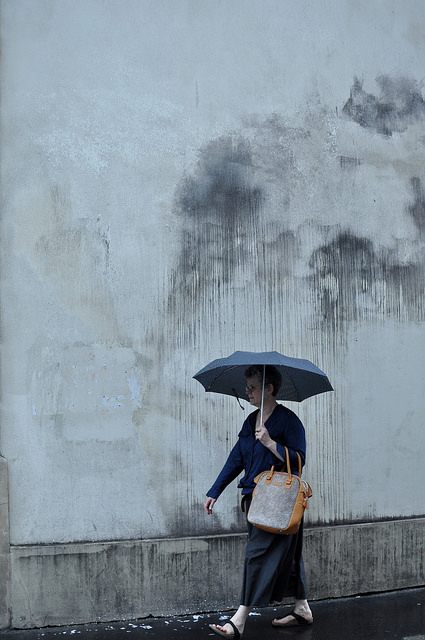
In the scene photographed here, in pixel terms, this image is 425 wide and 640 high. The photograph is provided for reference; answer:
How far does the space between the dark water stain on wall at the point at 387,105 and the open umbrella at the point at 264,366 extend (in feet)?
7.55

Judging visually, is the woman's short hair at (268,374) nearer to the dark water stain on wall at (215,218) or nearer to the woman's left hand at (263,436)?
the woman's left hand at (263,436)

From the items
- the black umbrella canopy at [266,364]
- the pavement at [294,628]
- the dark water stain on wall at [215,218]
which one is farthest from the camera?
the dark water stain on wall at [215,218]

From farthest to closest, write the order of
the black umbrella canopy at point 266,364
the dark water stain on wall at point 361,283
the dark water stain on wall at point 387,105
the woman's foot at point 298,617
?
the dark water stain on wall at point 387,105 → the dark water stain on wall at point 361,283 → the woman's foot at point 298,617 → the black umbrella canopy at point 266,364

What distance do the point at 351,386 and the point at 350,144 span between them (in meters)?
1.83

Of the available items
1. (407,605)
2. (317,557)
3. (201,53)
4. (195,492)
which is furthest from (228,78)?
(407,605)

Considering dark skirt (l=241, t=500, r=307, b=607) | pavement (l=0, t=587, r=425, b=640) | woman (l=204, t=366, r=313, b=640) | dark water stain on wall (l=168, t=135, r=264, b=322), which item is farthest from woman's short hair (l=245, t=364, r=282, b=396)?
pavement (l=0, t=587, r=425, b=640)

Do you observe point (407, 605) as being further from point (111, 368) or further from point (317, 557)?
point (111, 368)

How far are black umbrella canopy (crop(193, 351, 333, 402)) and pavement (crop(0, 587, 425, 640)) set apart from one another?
153 cm

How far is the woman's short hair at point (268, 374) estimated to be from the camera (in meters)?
5.38

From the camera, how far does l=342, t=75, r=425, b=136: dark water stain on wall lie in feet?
22.0

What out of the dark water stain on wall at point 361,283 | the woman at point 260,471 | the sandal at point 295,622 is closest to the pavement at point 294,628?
the sandal at point 295,622

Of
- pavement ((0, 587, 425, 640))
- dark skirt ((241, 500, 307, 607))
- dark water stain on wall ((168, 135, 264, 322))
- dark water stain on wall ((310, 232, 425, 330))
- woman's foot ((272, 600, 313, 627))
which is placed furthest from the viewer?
dark water stain on wall ((310, 232, 425, 330))

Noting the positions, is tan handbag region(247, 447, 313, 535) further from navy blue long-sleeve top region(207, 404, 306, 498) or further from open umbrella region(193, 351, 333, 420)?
open umbrella region(193, 351, 333, 420)

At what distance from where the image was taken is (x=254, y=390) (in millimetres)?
5391
